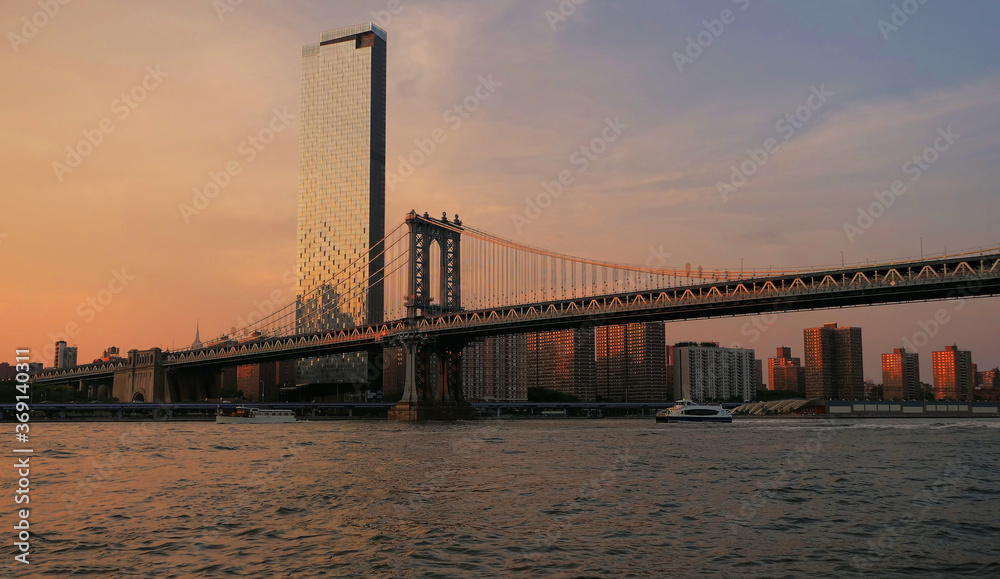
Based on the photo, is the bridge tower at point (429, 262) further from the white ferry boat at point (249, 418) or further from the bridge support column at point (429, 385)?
the white ferry boat at point (249, 418)

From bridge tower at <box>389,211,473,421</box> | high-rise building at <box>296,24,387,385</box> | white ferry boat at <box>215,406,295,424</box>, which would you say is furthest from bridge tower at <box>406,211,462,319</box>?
high-rise building at <box>296,24,387,385</box>

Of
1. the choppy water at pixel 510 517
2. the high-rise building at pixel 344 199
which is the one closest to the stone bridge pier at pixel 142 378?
the high-rise building at pixel 344 199

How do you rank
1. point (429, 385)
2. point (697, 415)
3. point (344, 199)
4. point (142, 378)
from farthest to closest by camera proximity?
point (344, 199) → point (142, 378) → point (697, 415) → point (429, 385)

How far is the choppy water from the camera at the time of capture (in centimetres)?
1661

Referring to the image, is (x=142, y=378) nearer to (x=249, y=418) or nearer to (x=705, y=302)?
(x=249, y=418)

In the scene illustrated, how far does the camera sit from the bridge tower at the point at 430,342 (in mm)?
108938

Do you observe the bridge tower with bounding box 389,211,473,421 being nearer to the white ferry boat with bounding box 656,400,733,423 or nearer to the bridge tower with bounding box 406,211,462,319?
the bridge tower with bounding box 406,211,462,319

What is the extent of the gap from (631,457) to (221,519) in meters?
26.6

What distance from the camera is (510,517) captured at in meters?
22.2

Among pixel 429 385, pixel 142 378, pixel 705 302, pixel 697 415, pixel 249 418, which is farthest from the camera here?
pixel 142 378

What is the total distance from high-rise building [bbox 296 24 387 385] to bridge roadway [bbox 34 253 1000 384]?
50.7 m

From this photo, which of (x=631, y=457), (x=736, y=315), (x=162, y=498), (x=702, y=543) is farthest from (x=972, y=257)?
(x=162, y=498)

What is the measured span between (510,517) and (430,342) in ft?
289

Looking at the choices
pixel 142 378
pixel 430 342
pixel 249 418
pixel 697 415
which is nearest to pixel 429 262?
pixel 430 342
